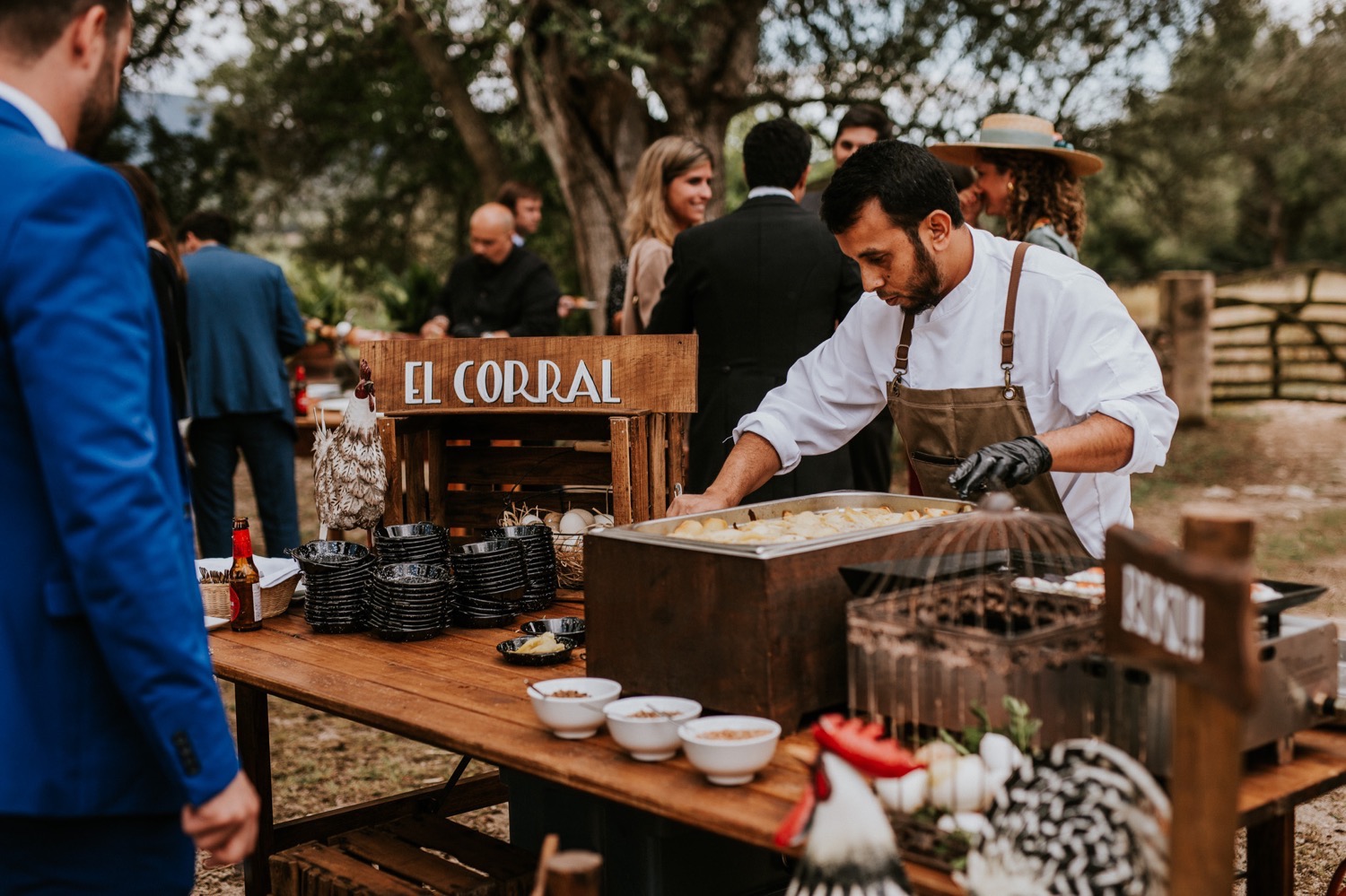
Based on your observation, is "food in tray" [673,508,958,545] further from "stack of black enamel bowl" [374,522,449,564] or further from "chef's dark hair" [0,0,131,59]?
"chef's dark hair" [0,0,131,59]

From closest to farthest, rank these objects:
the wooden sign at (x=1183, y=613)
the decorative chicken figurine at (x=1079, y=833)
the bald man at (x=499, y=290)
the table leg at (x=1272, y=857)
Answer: the wooden sign at (x=1183, y=613), the decorative chicken figurine at (x=1079, y=833), the table leg at (x=1272, y=857), the bald man at (x=499, y=290)

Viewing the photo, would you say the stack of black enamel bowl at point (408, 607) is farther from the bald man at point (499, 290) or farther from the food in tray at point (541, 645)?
the bald man at point (499, 290)

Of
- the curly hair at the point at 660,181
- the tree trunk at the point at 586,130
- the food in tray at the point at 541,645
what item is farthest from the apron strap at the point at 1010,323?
the tree trunk at the point at 586,130

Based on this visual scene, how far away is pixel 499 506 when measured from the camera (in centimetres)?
371

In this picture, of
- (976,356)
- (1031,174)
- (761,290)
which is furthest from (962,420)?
(761,290)

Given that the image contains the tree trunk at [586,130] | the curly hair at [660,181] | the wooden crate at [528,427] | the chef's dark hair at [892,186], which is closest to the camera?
the chef's dark hair at [892,186]

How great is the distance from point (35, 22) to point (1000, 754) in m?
1.54

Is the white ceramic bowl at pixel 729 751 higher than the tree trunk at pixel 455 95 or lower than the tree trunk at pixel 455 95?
lower

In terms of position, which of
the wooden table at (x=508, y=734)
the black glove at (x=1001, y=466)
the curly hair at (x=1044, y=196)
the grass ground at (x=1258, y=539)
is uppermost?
the curly hair at (x=1044, y=196)

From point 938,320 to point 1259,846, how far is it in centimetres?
129

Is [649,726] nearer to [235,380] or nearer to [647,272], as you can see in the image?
[647,272]

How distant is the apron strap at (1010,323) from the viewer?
2822 mm

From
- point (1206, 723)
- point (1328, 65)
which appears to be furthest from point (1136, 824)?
point (1328, 65)

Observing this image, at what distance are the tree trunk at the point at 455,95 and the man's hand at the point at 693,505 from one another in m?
7.63
